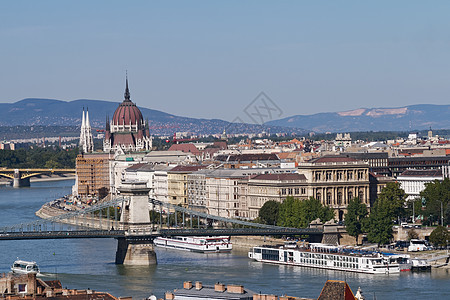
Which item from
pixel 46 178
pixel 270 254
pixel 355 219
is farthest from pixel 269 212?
pixel 46 178

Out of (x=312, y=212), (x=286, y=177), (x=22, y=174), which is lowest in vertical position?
(x=312, y=212)

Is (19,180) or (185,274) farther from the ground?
(19,180)

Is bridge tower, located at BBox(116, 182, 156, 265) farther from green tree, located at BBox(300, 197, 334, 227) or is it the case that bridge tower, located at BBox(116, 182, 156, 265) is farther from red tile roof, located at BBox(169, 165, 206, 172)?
red tile roof, located at BBox(169, 165, 206, 172)

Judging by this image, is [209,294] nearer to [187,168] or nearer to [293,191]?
[293,191]

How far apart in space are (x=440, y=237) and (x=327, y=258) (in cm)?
525

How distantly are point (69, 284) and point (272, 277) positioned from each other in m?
6.82

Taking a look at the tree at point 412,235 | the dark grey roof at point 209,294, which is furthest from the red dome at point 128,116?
the dark grey roof at point 209,294

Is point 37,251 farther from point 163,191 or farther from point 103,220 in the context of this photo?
point 163,191

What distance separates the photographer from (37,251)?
186 feet

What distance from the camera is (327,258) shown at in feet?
164

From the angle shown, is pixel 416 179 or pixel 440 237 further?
pixel 416 179

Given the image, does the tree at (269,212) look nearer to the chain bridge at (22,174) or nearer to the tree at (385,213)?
the tree at (385,213)

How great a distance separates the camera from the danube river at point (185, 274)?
41.8 m

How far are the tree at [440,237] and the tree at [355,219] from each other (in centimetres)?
408
